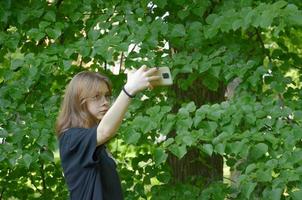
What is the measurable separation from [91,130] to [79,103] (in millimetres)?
199

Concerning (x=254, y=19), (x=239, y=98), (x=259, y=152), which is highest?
(x=254, y=19)

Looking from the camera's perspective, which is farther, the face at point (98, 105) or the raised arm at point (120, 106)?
the face at point (98, 105)

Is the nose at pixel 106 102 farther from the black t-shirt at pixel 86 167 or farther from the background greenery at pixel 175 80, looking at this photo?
the background greenery at pixel 175 80

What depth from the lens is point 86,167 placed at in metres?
2.50

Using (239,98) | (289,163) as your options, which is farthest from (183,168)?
(289,163)

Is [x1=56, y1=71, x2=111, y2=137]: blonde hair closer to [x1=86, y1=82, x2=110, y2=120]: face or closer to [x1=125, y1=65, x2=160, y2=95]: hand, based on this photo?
[x1=86, y1=82, x2=110, y2=120]: face

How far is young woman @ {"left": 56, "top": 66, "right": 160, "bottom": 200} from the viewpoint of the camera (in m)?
2.38

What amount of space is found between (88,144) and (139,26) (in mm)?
1452

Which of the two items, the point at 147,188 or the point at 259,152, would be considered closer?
the point at 259,152

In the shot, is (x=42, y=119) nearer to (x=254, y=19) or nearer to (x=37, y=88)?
(x=37, y=88)

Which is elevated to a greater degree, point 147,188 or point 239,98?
point 239,98

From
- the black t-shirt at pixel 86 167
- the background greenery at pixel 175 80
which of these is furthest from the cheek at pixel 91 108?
the background greenery at pixel 175 80

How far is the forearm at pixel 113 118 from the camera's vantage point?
2348 millimetres

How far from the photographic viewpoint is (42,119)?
377 centimetres
